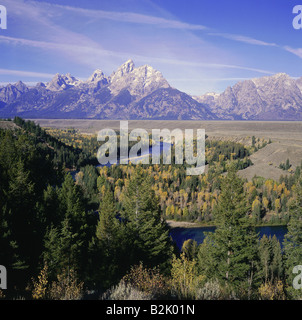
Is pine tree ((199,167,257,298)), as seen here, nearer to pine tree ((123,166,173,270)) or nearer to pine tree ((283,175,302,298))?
pine tree ((283,175,302,298))

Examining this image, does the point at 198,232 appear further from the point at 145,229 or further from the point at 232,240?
the point at 232,240

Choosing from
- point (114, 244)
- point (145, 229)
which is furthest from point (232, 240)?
point (114, 244)

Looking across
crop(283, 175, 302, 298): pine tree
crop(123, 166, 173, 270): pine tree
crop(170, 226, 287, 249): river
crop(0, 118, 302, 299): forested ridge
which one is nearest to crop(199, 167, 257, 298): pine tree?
crop(0, 118, 302, 299): forested ridge

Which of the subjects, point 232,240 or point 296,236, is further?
point 296,236

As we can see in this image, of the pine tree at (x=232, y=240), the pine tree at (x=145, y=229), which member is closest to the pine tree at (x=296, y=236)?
the pine tree at (x=232, y=240)

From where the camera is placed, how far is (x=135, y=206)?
2905 centimetres

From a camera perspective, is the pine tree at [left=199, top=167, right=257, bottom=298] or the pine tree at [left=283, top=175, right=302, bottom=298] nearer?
the pine tree at [left=199, top=167, right=257, bottom=298]

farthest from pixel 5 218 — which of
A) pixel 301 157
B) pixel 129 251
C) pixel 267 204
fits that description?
pixel 301 157

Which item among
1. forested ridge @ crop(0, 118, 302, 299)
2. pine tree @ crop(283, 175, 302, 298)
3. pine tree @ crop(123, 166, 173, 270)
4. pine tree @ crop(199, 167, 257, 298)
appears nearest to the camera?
forested ridge @ crop(0, 118, 302, 299)

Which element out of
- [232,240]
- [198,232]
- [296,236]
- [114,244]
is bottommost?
[198,232]

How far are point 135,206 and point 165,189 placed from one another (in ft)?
258

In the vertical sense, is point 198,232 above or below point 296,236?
below

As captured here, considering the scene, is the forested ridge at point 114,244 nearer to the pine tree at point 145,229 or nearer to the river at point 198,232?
the pine tree at point 145,229
